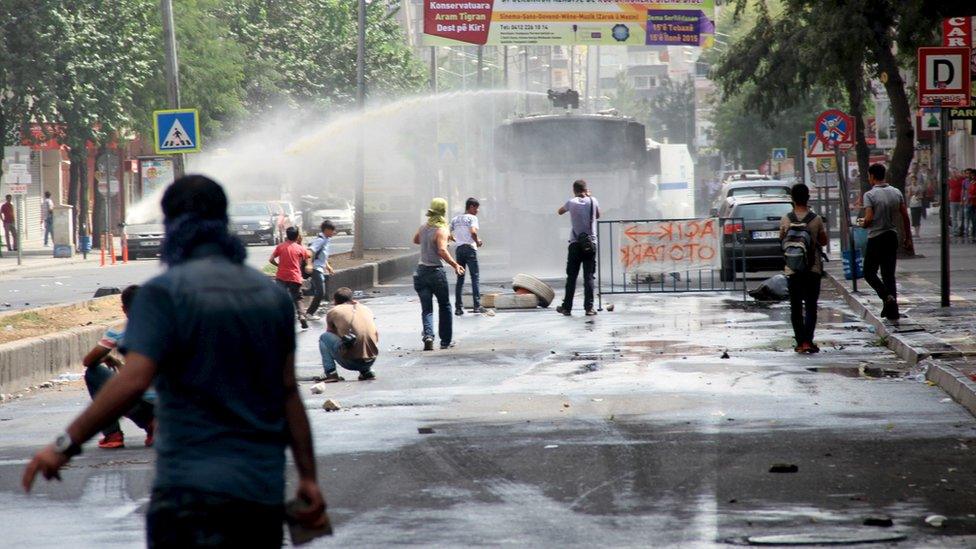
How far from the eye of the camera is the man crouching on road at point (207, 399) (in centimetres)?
414

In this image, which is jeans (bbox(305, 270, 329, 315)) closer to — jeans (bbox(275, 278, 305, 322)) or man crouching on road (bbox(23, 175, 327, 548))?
jeans (bbox(275, 278, 305, 322))

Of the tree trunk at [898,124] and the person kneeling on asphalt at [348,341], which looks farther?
the tree trunk at [898,124]

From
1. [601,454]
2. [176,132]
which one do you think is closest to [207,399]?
[601,454]

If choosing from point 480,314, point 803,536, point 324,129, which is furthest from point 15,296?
point 324,129

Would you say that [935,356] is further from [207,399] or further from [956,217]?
[956,217]

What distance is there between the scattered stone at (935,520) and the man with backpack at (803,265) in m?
8.32

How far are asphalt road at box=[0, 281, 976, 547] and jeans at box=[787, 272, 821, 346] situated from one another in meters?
0.28

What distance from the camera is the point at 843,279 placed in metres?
26.7

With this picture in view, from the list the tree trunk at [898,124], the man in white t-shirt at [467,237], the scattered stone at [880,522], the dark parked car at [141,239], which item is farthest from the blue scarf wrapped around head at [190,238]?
the dark parked car at [141,239]

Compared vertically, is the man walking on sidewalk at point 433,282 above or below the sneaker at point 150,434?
above

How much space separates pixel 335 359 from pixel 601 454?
548 centimetres

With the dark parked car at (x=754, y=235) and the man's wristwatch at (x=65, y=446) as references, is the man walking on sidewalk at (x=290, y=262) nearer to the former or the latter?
the dark parked car at (x=754, y=235)

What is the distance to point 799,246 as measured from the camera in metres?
15.9

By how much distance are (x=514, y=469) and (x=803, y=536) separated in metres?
2.35
